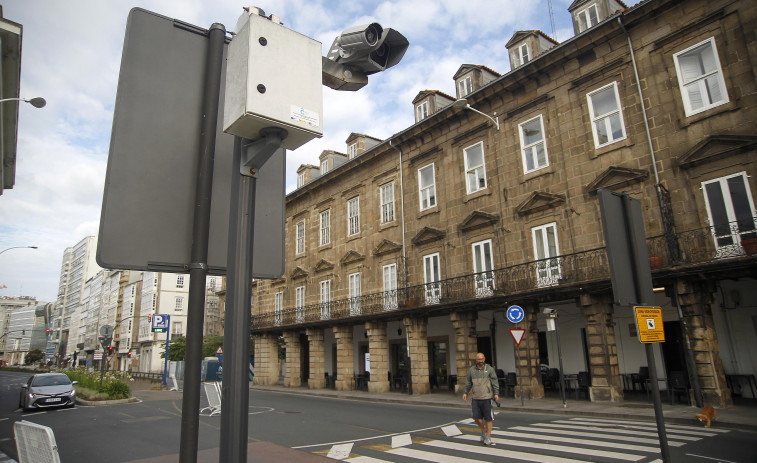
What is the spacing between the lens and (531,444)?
32.6 feet

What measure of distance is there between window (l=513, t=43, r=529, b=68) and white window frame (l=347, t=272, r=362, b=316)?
48.1ft

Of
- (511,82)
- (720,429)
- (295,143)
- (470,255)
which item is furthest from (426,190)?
(295,143)

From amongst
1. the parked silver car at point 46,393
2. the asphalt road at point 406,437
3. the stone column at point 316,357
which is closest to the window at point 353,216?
the stone column at point 316,357

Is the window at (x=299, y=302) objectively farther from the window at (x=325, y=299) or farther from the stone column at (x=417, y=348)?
the stone column at (x=417, y=348)

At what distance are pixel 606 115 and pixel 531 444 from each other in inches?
534

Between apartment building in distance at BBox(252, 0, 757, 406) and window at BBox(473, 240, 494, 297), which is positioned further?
window at BBox(473, 240, 494, 297)

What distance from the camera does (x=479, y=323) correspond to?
24672 mm

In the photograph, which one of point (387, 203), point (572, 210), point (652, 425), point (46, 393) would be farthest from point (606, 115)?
point (46, 393)

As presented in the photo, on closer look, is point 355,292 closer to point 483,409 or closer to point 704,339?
point 704,339

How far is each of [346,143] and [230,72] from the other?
105 ft

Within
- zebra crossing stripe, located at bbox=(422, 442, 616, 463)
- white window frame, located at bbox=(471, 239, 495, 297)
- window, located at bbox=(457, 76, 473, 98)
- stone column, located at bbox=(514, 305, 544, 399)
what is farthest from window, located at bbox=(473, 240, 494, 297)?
zebra crossing stripe, located at bbox=(422, 442, 616, 463)

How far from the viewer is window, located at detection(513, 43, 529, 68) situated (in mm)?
22184

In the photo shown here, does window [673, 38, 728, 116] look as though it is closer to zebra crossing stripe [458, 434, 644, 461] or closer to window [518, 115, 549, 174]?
window [518, 115, 549, 174]

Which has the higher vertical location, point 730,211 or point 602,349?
point 730,211
